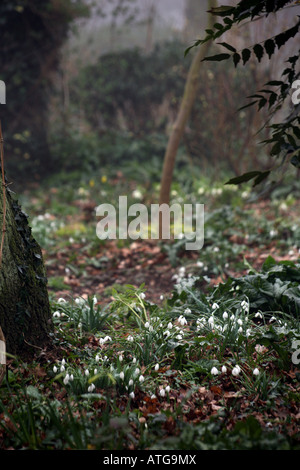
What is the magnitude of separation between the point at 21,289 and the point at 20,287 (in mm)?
15

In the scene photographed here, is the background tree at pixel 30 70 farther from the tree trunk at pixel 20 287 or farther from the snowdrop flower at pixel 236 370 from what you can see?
the snowdrop flower at pixel 236 370

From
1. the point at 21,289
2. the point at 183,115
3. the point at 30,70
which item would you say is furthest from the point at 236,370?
the point at 30,70

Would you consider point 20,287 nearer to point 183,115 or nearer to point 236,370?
point 236,370

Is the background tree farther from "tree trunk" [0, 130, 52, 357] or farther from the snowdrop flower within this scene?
the snowdrop flower

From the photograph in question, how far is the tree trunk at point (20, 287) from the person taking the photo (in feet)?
8.54

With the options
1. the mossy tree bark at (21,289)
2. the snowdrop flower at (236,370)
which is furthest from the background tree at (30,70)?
the snowdrop flower at (236,370)

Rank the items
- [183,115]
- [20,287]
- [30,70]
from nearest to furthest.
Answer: [20,287], [183,115], [30,70]

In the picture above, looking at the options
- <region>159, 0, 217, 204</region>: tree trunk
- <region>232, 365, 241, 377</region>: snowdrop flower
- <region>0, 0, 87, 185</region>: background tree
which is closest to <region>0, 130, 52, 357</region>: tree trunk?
<region>232, 365, 241, 377</region>: snowdrop flower

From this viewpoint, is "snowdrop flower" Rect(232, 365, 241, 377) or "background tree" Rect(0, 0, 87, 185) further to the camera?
"background tree" Rect(0, 0, 87, 185)

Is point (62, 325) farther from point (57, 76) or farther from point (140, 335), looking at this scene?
point (57, 76)

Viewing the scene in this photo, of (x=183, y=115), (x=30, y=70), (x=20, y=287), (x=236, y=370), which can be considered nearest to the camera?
(x=236, y=370)

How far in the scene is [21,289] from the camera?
8.84 ft

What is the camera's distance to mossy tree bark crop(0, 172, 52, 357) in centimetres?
261

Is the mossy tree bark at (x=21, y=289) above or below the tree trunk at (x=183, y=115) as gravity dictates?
below
